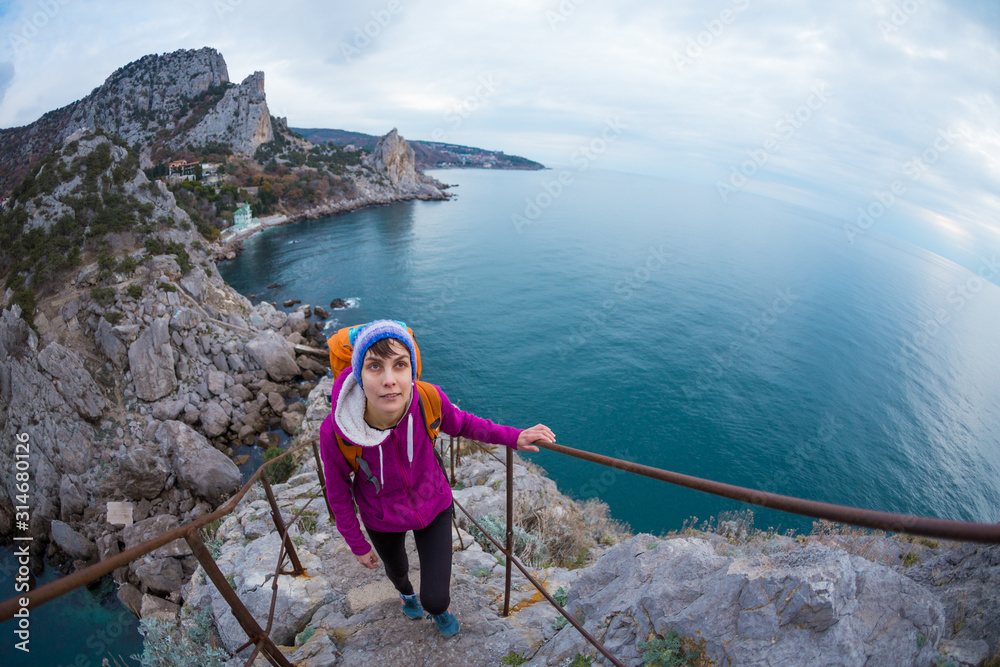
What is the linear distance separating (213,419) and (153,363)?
13.5 feet

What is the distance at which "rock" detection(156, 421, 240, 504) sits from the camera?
15516mm

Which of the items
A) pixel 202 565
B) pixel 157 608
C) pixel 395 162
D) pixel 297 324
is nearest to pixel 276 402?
pixel 297 324

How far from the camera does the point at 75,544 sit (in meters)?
14.2

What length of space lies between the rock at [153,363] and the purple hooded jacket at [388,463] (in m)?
→ 22.5

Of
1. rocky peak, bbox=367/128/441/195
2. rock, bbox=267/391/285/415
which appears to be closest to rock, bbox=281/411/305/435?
rock, bbox=267/391/285/415

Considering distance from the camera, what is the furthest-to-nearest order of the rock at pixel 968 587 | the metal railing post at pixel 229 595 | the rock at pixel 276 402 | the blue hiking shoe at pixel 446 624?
the rock at pixel 276 402
the blue hiking shoe at pixel 446 624
the rock at pixel 968 587
the metal railing post at pixel 229 595

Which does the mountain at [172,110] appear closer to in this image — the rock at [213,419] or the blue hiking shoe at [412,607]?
the rock at [213,419]

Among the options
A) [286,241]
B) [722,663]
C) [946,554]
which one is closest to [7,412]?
[722,663]

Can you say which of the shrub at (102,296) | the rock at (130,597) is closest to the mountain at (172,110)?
the shrub at (102,296)

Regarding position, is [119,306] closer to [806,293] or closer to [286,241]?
[286,241]

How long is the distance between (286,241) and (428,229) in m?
22.2

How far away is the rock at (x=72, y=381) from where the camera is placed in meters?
17.6

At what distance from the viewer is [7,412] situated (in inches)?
675

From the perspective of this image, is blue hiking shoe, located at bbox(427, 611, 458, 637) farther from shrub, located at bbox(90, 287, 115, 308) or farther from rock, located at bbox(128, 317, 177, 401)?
shrub, located at bbox(90, 287, 115, 308)
